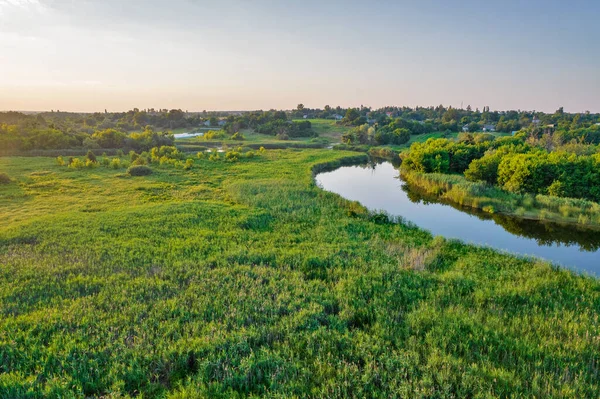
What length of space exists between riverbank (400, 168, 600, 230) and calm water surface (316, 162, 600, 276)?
3.37ft

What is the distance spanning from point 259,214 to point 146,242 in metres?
8.01

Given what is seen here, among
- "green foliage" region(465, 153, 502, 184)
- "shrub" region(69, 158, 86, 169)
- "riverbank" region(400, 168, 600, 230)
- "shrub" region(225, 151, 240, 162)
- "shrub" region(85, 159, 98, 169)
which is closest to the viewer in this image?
"riverbank" region(400, 168, 600, 230)

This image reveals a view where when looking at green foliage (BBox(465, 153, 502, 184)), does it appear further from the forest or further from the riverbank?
the forest

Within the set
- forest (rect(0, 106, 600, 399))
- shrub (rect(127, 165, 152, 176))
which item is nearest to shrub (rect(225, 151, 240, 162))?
shrub (rect(127, 165, 152, 176))

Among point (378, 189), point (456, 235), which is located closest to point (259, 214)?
point (456, 235)

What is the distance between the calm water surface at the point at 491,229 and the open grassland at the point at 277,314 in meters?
4.98

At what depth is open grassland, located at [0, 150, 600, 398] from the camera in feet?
24.2

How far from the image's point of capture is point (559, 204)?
26203 millimetres

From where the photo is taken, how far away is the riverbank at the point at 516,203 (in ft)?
81.0

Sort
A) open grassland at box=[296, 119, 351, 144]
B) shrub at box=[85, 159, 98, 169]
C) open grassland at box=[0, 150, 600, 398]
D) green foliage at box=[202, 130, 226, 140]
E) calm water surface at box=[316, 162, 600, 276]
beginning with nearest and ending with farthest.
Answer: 1. open grassland at box=[0, 150, 600, 398]
2. calm water surface at box=[316, 162, 600, 276]
3. shrub at box=[85, 159, 98, 169]
4. green foliage at box=[202, 130, 226, 140]
5. open grassland at box=[296, 119, 351, 144]

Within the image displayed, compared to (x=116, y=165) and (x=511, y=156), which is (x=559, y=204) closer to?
(x=511, y=156)

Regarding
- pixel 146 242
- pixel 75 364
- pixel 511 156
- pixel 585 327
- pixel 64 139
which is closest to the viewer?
pixel 75 364

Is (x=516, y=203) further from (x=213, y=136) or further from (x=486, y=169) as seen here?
(x=213, y=136)

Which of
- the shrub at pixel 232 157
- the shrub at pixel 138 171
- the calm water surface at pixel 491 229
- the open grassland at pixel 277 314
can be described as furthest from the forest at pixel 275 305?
the shrub at pixel 232 157
